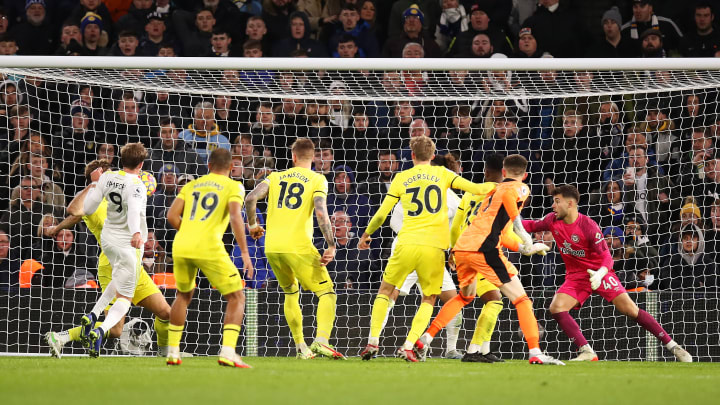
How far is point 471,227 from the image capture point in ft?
28.6

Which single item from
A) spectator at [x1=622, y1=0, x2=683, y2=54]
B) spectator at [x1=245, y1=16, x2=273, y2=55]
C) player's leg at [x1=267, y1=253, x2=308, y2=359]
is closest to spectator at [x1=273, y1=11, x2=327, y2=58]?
spectator at [x1=245, y1=16, x2=273, y2=55]

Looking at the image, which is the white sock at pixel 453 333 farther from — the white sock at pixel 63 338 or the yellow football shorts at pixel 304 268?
the white sock at pixel 63 338

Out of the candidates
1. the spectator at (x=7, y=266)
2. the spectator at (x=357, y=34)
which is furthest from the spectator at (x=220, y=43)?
the spectator at (x=7, y=266)

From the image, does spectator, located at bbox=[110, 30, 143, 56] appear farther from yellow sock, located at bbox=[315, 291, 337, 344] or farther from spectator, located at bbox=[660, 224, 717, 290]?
spectator, located at bbox=[660, 224, 717, 290]

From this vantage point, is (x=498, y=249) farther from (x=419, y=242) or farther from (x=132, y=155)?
(x=132, y=155)

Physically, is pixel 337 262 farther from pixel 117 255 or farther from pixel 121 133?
pixel 117 255

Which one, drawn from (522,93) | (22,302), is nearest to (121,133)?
(22,302)

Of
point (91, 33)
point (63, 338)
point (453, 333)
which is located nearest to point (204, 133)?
point (91, 33)

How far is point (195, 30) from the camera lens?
14.0m

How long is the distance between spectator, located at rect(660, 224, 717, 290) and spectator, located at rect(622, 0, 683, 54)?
3.61m

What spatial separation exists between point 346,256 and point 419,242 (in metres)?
3.21

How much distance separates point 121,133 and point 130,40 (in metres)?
1.92

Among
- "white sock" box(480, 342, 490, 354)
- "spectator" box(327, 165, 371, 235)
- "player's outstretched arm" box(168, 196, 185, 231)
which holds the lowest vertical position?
"white sock" box(480, 342, 490, 354)

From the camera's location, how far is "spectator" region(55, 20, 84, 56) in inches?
526
